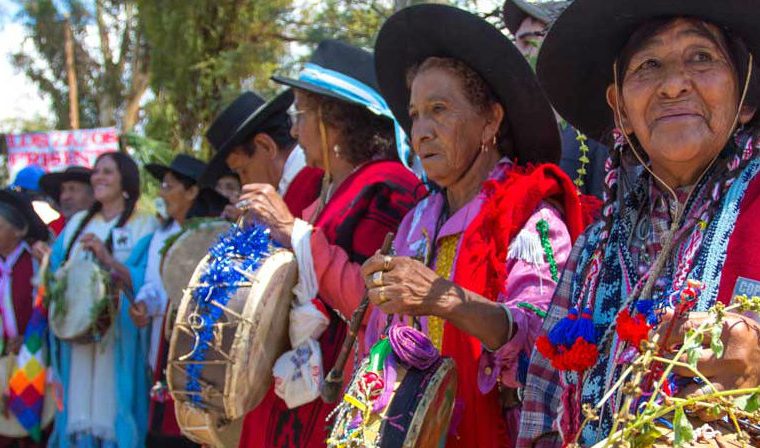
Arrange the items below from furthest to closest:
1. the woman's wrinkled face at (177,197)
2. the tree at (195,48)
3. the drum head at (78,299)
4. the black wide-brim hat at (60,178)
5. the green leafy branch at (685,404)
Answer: the tree at (195,48) < the black wide-brim hat at (60,178) < the woman's wrinkled face at (177,197) < the drum head at (78,299) < the green leafy branch at (685,404)

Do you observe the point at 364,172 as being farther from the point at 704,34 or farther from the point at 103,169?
the point at 103,169

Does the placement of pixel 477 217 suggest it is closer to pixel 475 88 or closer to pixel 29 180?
pixel 475 88

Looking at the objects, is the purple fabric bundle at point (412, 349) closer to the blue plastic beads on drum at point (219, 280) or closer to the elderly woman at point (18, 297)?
the blue plastic beads on drum at point (219, 280)

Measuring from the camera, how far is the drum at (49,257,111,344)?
20.9 ft

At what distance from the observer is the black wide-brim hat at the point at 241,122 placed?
16.4 feet

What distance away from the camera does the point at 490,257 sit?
3018 mm

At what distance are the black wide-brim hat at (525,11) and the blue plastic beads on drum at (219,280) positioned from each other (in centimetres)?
169

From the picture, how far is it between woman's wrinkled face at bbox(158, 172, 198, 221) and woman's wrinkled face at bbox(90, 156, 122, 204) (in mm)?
342

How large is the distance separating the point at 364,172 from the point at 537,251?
1.24 metres

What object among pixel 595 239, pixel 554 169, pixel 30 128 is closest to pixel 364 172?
pixel 554 169

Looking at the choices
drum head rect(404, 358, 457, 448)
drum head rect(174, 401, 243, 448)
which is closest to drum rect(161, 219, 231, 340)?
drum head rect(174, 401, 243, 448)

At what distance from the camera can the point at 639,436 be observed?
5.29ft

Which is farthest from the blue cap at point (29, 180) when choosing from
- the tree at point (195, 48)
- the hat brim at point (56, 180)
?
the tree at point (195, 48)

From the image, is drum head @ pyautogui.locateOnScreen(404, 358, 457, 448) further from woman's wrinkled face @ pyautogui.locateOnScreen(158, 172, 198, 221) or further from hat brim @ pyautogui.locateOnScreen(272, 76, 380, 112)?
woman's wrinkled face @ pyautogui.locateOnScreen(158, 172, 198, 221)
